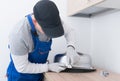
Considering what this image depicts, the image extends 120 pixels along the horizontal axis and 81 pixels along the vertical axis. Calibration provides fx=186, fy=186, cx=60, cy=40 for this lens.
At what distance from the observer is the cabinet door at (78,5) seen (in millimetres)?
1289

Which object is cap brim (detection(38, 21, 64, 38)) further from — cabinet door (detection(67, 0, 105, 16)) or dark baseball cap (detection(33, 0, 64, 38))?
cabinet door (detection(67, 0, 105, 16))

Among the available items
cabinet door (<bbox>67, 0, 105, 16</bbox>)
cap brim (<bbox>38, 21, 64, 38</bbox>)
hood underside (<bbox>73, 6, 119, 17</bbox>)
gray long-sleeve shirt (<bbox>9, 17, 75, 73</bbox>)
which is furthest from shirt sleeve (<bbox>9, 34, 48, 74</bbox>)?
hood underside (<bbox>73, 6, 119, 17</bbox>)

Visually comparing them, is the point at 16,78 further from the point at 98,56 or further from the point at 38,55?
the point at 98,56

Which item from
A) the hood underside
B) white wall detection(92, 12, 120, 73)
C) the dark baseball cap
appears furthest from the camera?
the hood underside

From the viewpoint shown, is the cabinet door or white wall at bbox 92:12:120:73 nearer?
the cabinet door

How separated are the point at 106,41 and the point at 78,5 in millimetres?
409

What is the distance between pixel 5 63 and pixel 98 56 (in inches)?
35.0

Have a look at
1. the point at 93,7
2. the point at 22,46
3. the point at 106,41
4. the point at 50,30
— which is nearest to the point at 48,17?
the point at 50,30

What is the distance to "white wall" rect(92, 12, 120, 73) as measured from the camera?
151 cm

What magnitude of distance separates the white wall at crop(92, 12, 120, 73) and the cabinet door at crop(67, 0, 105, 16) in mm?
287

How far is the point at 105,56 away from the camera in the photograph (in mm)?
1670

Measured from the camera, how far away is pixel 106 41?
1658 millimetres

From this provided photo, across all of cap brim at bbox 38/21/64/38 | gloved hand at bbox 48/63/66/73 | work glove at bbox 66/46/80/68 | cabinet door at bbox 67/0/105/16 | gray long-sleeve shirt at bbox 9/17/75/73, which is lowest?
gloved hand at bbox 48/63/66/73

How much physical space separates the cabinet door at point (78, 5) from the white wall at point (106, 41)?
0.94 ft
